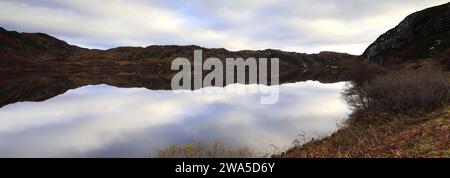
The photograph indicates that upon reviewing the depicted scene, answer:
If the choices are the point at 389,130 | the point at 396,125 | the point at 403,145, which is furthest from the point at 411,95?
the point at 403,145

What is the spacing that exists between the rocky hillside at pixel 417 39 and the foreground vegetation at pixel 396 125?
110450 millimetres

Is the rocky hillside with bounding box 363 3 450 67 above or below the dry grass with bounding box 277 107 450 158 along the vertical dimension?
above

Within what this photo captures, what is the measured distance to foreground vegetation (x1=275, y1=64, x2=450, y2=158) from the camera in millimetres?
18234

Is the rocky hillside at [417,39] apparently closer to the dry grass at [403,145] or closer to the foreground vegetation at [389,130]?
the foreground vegetation at [389,130]

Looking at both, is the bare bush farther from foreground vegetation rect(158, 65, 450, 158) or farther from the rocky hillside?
the rocky hillside

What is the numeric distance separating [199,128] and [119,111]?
14.9 meters

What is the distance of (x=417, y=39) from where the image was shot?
167 meters

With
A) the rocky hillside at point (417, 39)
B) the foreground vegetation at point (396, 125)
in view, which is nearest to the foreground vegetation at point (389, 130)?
the foreground vegetation at point (396, 125)

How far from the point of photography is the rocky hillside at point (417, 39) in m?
150

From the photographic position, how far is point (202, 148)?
82.9 feet

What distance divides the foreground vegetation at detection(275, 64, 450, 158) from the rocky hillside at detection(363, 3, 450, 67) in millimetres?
110450

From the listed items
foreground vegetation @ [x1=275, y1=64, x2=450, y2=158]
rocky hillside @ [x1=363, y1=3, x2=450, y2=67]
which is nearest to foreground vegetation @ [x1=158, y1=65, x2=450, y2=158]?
foreground vegetation @ [x1=275, y1=64, x2=450, y2=158]

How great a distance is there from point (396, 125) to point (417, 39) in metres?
158
